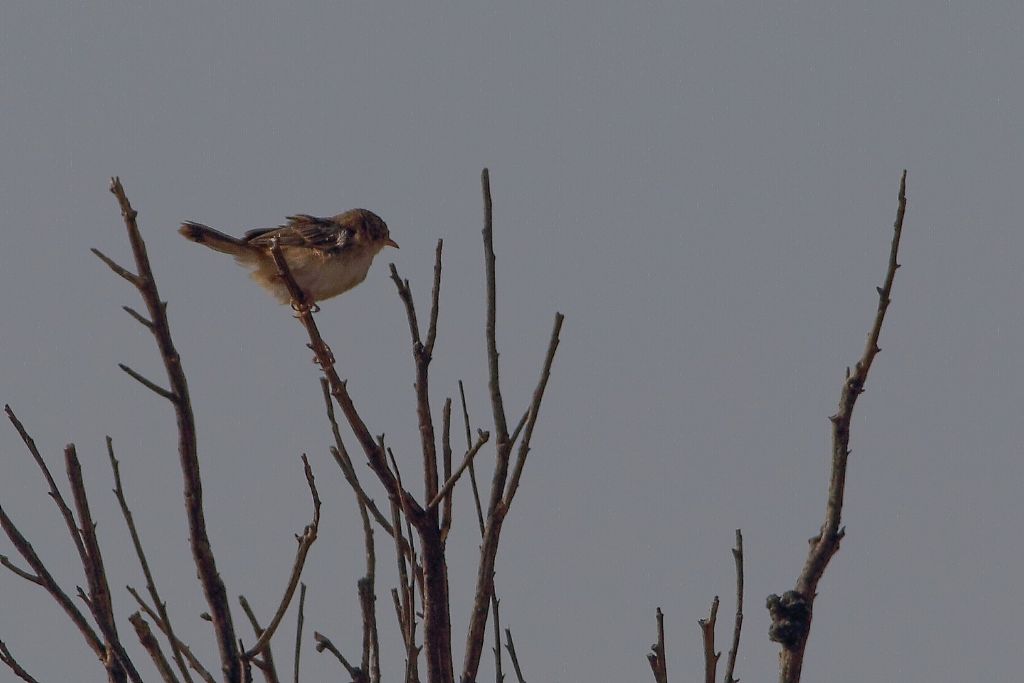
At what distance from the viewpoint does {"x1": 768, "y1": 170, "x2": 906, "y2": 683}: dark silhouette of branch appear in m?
2.73

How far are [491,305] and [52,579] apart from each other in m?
1.34

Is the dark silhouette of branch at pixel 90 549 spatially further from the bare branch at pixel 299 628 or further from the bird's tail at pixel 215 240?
the bird's tail at pixel 215 240

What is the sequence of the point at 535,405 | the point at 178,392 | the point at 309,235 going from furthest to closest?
the point at 309,235, the point at 535,405, the point at 178,392

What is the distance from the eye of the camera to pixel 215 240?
8031 millimetres

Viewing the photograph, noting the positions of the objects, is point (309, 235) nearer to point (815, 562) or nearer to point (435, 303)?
point (435, 303)

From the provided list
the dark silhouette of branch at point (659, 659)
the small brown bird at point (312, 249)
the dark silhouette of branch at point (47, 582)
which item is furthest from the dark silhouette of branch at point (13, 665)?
the small brown bird at point (312, 249)

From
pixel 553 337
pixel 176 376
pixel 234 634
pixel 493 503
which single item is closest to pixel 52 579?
pixel 234 634

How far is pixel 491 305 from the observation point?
323cm

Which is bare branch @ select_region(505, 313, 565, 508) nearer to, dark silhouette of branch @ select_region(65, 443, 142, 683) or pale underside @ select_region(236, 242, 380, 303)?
dark silhouette of branch @ select_region(65, 443, 142, 683)

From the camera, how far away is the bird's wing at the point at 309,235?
322 inches

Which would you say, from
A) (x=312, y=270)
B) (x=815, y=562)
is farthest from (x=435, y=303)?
(x=312, y=270)

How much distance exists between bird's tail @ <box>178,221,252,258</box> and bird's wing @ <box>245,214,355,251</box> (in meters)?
0.08

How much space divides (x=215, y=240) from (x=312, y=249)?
61 centimetres

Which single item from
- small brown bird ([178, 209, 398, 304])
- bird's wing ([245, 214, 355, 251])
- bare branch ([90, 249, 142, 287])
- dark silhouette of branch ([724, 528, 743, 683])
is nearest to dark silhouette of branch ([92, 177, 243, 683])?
bare branch ([90, 249, 142, 287])
